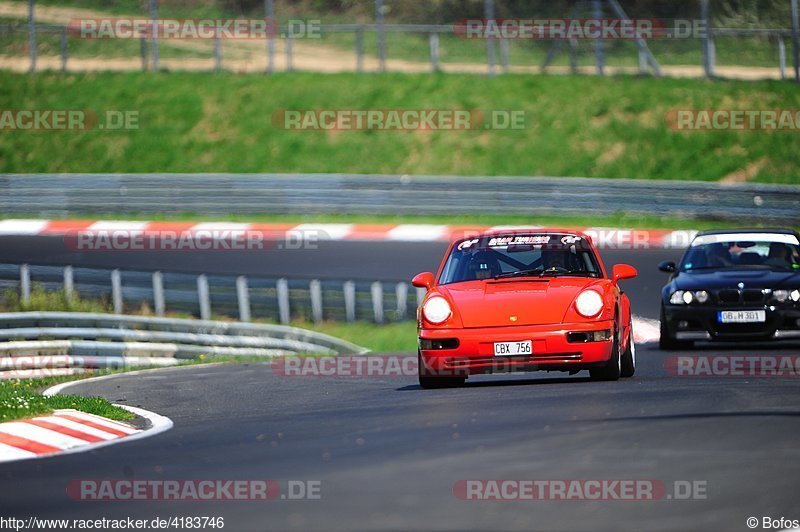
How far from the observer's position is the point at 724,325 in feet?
50.4

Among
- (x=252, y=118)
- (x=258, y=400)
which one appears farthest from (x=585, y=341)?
(x=252, y=118)

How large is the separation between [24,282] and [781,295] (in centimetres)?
1103

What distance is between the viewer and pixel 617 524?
637 cm

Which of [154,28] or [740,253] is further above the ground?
[154,28]

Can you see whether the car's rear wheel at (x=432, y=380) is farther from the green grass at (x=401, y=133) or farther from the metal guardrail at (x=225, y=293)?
the green grass at (x=401, y=133)

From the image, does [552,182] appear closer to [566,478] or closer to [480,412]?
[480,412]

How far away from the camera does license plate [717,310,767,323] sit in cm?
1524

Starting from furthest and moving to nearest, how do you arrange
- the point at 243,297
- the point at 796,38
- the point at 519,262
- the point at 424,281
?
1. the point at 796,38
2. the point at 243,297
3. the point at 519,262
4. the point at 424,281

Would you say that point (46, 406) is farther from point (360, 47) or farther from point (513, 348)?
point (360, 47)

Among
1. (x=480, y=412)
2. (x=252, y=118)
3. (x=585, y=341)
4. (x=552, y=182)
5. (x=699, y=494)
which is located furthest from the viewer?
(x=252, y=118)

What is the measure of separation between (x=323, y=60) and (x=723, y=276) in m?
26.0

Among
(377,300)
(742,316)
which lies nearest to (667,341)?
(742,316)

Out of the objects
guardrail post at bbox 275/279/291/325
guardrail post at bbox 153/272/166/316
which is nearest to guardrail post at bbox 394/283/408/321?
guardrail post at bbox 275/279/291/325

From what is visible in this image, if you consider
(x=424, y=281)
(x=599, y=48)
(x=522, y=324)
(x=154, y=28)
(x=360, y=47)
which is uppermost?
(x=154, y=28)
